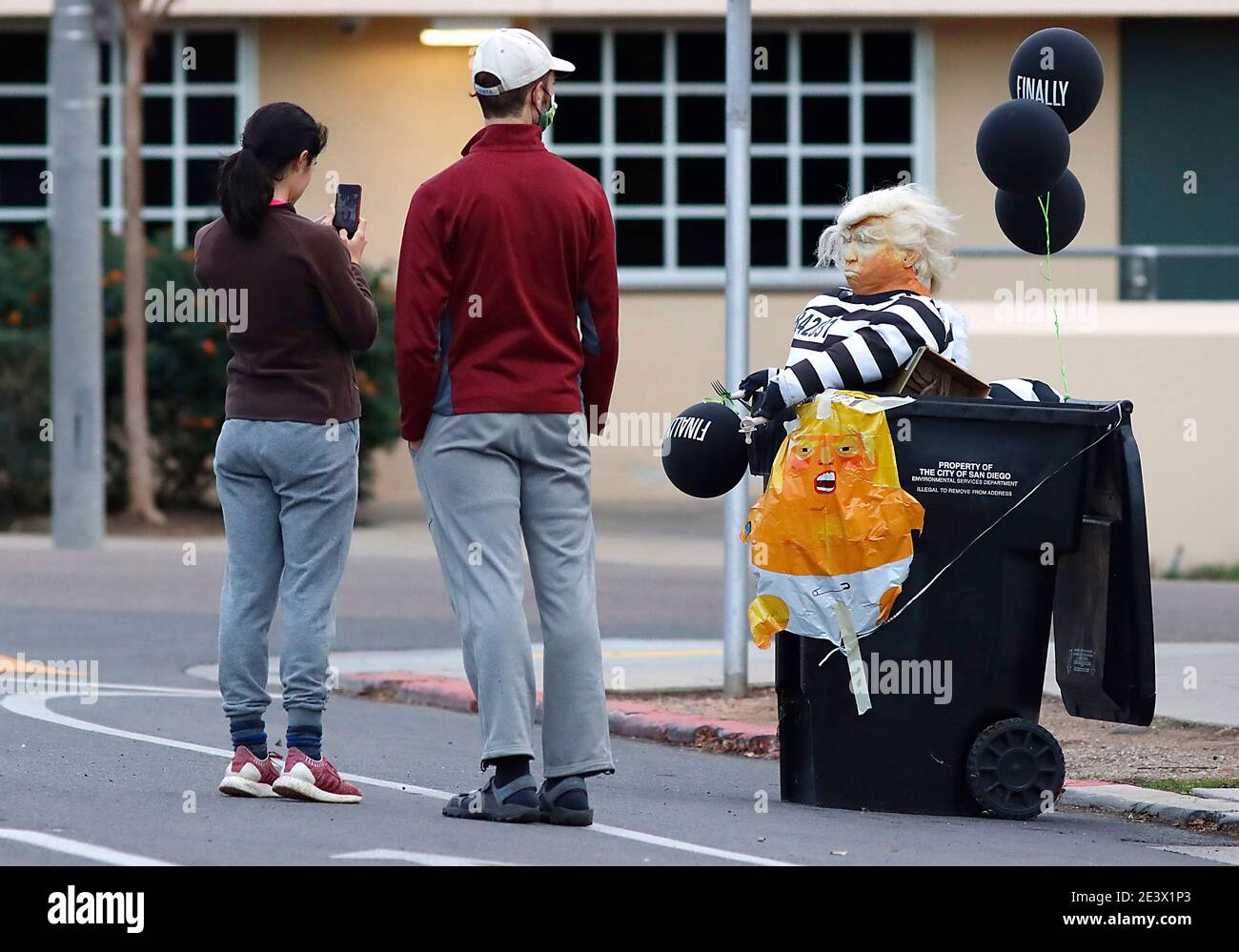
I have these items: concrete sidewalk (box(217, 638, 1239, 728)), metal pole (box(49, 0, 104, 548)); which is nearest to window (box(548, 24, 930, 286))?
metal pole (box(49, 0, 104, 548))

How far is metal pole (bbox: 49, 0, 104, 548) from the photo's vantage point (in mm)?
16484

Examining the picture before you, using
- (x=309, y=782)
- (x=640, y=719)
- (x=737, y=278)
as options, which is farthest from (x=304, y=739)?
(x=737, y=278)

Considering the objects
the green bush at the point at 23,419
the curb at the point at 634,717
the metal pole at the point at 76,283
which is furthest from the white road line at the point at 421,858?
the green bush at the point at 23,419

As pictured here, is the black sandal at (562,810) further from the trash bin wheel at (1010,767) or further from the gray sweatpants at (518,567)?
the trash bin wheel at (1010,767)

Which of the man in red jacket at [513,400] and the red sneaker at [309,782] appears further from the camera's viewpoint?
the red sneaker at [309,782]

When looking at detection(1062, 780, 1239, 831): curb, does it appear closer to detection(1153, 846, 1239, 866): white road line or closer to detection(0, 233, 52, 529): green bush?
detection(1153, 846, 1239, 866): white road line

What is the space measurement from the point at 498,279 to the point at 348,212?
2.29 feet

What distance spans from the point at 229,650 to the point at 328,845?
2.98 ft

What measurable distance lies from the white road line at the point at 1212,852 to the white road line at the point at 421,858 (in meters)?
2.05

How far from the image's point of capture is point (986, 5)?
796 inches

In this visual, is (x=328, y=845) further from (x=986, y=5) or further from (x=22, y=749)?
(x=986, y=5)

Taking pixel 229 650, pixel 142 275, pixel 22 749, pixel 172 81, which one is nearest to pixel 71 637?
pixel 22 749

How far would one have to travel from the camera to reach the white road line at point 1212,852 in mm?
6062

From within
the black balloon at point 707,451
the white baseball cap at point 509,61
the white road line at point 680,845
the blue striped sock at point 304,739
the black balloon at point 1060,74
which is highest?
the black balloon at point 1060,74
